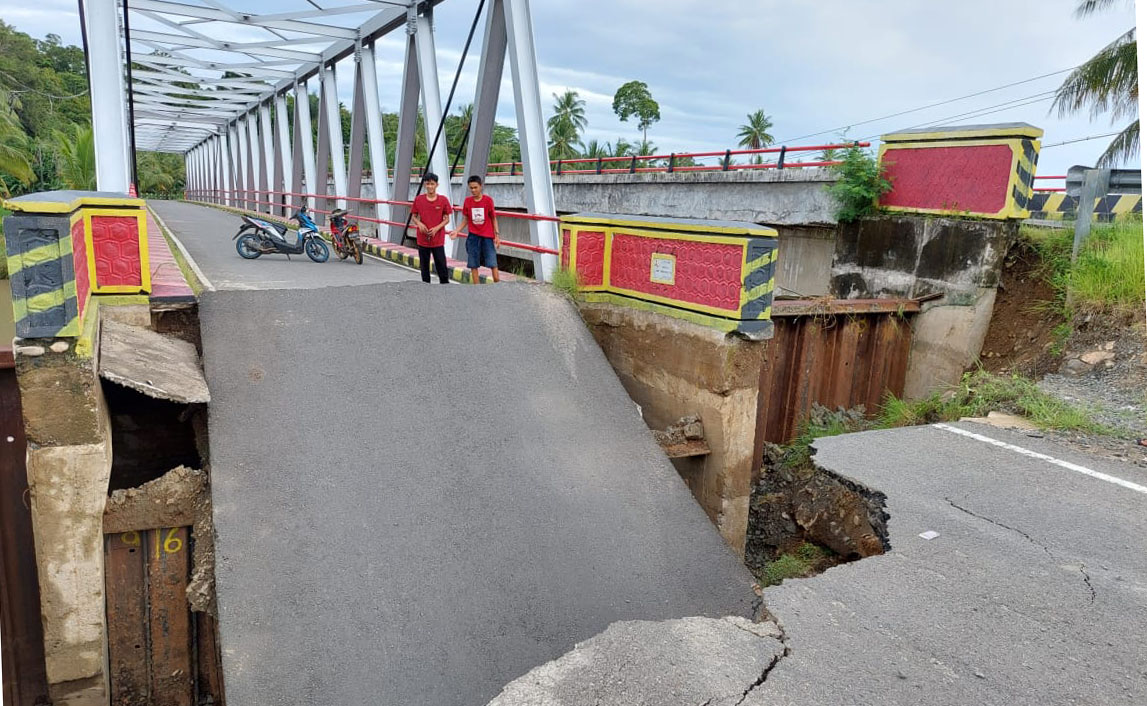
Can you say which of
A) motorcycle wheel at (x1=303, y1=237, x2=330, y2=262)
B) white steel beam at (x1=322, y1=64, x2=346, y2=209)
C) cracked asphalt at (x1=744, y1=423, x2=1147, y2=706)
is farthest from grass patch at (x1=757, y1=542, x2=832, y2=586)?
white steel beam at (x1=322, y1=64, x2=346, y2=209)

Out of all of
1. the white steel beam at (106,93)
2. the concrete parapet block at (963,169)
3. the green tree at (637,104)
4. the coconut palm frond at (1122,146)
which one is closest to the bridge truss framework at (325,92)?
the white steel beam at (106,93)

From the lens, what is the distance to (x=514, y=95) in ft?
30.1

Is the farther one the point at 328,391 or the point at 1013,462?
the point at 1013,462

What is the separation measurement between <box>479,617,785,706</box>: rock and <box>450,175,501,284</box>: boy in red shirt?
4990mm

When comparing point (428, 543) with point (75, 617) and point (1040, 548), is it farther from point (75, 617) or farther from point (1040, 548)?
point (1040, 548)

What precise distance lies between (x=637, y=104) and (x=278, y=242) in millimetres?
53484

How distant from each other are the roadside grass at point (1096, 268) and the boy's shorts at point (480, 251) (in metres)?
6.18

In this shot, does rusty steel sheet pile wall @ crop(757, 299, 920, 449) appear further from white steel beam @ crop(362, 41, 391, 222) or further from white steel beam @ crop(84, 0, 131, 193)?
white steel beam @ crop(362, 41, 391, 222)

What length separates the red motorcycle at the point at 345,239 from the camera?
11469mm

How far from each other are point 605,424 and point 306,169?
17.5 m

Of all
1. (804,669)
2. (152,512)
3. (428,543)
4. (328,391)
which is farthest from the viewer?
(328,391)

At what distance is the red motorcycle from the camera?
37.6 feet

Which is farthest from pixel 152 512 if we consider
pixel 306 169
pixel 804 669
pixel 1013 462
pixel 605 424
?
pixel 306 169

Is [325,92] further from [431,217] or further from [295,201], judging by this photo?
[431,217]
